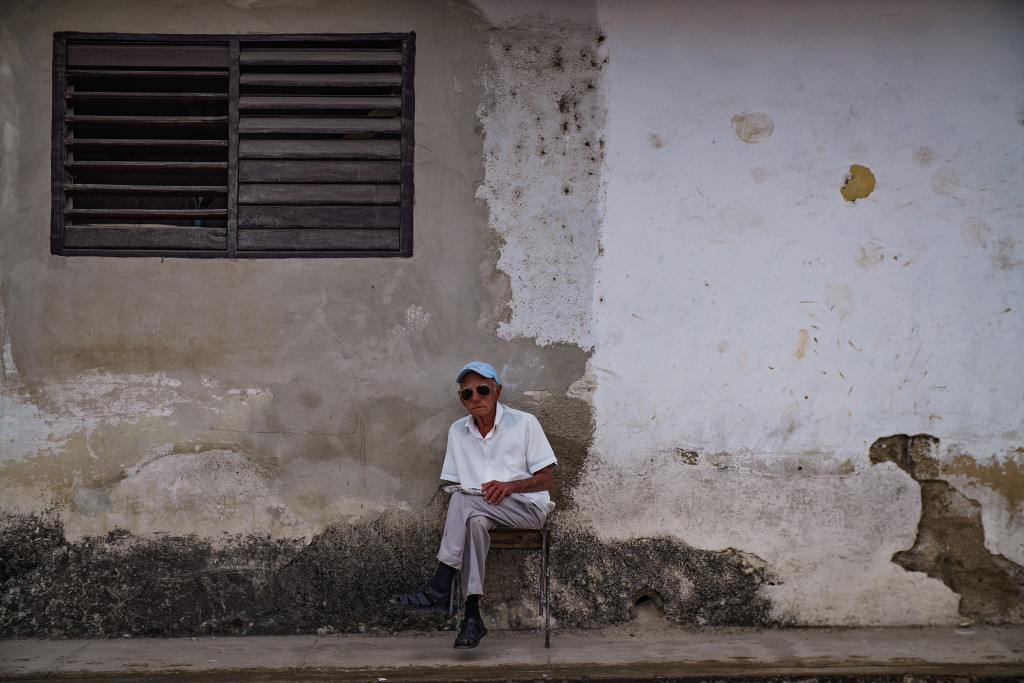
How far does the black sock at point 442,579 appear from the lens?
3.96 metres

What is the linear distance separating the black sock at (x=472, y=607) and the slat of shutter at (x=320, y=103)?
8.49 ft

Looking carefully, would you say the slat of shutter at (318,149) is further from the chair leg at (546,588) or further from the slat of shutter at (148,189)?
the chair leg at (546,588)

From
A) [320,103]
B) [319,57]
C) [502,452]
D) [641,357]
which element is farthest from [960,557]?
[319,57]

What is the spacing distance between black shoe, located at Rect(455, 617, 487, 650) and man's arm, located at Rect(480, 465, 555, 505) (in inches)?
23.0

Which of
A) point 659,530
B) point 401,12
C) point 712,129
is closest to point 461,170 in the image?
point 401,12

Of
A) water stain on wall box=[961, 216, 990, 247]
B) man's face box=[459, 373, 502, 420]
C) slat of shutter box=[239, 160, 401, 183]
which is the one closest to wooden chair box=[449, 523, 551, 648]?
man's face box=[459, 373, 502, 420]

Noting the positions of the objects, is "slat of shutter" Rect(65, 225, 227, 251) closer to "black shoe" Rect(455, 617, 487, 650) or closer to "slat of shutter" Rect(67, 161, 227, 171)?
"slat of shutter" Rect(67, 161, 227, 171)

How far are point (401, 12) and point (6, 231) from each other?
2.41 metres

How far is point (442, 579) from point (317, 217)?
203cm

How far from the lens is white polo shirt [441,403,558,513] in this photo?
4141 millimetres

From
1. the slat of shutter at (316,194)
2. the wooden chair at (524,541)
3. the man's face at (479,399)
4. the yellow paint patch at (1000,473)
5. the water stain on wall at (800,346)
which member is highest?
the slat of shutter at (316,194)

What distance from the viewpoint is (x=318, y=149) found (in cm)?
451

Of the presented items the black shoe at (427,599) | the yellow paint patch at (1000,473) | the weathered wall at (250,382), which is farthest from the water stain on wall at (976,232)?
the black shoe at (427,599)

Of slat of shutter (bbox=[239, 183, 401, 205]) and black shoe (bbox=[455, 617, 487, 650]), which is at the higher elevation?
slat of shutter (bbox=[239, 183, 401, 205])
